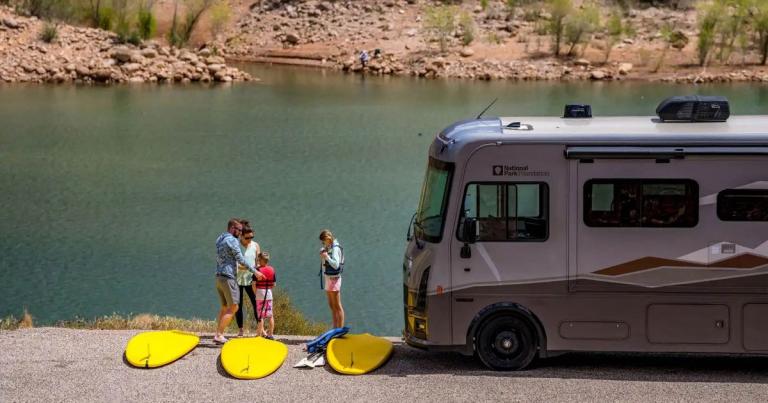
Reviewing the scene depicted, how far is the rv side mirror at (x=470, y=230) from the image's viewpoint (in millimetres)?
13781

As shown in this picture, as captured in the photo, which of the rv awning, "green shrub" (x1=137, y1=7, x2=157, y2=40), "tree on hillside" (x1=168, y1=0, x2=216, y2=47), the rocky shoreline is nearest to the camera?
the rv awning

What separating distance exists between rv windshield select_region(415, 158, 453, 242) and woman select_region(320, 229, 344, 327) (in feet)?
5.60

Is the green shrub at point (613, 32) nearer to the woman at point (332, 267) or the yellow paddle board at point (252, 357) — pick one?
the woman at point (332, 267)

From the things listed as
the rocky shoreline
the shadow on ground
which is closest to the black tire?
the shadow on ground

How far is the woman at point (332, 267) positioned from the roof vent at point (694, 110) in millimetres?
4805

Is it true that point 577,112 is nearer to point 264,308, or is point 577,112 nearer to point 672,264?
point 672,264

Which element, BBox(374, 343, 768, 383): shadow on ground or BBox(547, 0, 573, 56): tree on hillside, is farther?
BBox(547, 0, 573, 56): tree on hillside

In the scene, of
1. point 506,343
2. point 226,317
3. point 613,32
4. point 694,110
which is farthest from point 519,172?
point 613,32

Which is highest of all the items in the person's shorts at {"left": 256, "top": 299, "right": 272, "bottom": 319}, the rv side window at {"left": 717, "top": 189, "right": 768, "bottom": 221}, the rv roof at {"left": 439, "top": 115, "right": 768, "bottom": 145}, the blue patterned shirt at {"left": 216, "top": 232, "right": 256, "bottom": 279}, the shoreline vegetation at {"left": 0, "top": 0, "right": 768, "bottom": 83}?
the shoreline vegetation at {"left": 0, "top": 0, "right": 768, "bottom": 83}

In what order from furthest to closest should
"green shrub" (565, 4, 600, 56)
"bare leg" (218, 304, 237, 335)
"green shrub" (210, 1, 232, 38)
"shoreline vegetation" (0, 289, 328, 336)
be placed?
"green shrub" (210, 1, 232, 38) → "green shrub" (565, 4, 600, 56) → "shoreline vegetation" (0, 289, 328, 336) → "bare leg" (218, 304, 237, 335)

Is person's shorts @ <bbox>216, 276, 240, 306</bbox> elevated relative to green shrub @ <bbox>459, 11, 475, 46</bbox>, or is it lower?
lower

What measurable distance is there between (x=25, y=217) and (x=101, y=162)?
1023 centimetres

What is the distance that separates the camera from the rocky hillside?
254 feet

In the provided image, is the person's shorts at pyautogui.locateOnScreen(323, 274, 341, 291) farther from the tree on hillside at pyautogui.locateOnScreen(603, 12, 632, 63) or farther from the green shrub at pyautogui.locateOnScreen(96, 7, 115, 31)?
the green shrub at pyautogui.locateOnScreen(96, 7, 115, 31)
